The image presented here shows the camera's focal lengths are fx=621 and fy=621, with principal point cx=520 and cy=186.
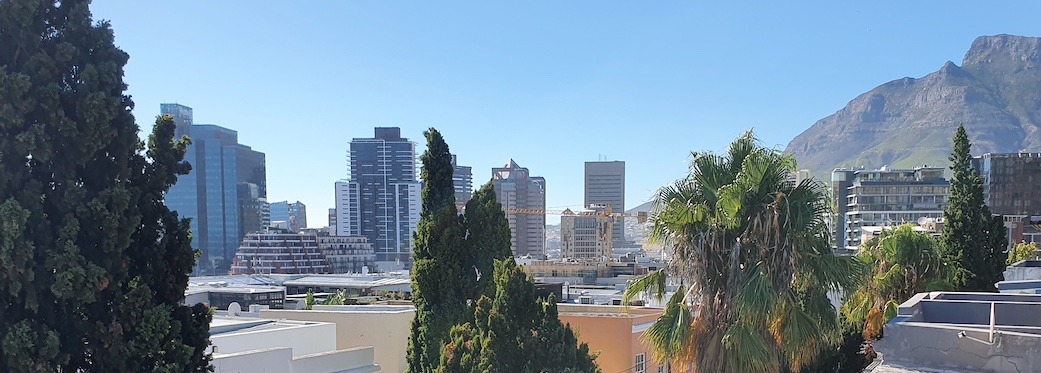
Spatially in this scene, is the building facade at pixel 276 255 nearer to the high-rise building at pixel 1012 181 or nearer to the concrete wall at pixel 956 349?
the high-rise building at pixel 1012 181

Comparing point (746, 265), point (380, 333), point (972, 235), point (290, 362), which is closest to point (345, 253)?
point (380, 333)

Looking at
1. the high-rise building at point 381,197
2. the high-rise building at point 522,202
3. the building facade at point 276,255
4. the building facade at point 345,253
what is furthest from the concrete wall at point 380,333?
the high-rise building at point 522,202

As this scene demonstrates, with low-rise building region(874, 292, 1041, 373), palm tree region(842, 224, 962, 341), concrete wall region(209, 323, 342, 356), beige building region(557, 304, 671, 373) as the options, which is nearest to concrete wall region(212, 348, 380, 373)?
concrete wall region(209, 323, 342, 356)

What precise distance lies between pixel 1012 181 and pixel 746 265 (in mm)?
95169

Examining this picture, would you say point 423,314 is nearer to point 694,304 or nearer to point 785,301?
point 694,304

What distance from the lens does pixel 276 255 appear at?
102 m

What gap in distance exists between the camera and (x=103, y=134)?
5.17 metres

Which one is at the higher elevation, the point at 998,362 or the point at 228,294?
the point at 998,362

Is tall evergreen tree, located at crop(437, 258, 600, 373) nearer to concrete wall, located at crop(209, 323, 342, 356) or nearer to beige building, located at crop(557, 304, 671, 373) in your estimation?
beige building, located at crop(557, 304, 671, 373)

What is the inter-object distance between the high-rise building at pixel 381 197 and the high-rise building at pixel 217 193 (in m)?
20.3

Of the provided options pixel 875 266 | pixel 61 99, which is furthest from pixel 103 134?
pixel 875 266

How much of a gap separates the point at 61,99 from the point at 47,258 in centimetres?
131

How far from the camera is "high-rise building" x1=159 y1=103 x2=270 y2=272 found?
4978 inches

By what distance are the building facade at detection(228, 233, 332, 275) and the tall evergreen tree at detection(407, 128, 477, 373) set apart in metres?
96.1
